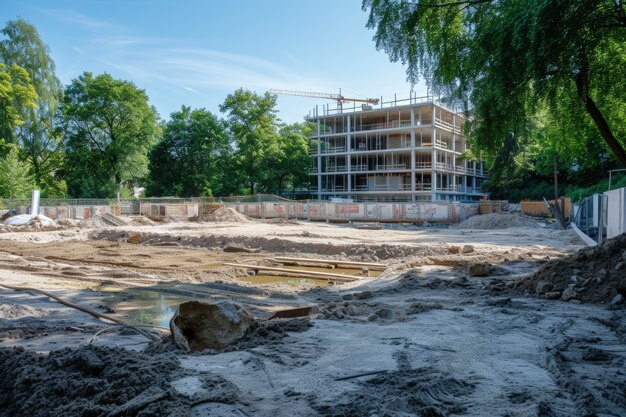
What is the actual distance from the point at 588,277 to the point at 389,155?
58.1 meters

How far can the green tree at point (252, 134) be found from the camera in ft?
201

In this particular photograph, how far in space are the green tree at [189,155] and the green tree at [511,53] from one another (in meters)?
54.2

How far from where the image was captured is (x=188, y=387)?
4.30 meters

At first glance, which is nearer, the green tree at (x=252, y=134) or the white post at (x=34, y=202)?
the white post at (x=34, y=202)

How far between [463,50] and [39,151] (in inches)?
2092

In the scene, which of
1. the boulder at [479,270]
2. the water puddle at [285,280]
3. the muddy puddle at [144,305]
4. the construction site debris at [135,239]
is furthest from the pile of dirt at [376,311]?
the construction site debris at [135,239]

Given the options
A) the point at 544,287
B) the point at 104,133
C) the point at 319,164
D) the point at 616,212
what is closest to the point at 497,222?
the point at 616,212

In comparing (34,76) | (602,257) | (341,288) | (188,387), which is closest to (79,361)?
(188,387)

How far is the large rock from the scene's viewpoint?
5887 millimetres

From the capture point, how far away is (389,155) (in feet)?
217

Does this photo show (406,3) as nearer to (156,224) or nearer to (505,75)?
(505,75)

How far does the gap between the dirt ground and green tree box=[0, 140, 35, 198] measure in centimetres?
3469

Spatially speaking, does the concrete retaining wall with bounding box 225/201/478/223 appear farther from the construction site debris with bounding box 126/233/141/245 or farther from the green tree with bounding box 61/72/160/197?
the construction site debris with bounding box 126/233/141/245

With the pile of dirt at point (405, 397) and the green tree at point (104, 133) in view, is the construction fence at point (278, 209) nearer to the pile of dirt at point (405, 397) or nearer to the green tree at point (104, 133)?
the green tree at point (104, 133)
